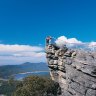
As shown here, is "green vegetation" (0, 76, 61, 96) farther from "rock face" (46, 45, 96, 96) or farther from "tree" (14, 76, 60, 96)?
"rock face" (46, 45, 96, 96)

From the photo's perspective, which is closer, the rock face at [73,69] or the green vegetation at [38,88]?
the rock face at [73,69]

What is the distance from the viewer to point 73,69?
67812 mm

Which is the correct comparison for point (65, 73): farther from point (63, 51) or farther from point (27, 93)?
point (27, 93)

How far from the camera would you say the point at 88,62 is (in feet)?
206

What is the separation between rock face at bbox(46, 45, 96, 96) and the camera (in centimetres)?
6238

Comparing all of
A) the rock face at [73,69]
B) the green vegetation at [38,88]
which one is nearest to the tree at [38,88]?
the green vegetation at [38,88]

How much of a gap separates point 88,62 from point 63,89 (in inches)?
606

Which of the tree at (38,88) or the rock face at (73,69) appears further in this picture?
the tree at (38,88)

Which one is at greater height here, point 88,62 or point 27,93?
point 88,62

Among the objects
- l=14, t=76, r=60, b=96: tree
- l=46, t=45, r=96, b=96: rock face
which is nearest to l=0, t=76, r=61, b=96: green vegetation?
l=14, t=76, r=60, b=96: tree

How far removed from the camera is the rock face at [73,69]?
62375 millimetres

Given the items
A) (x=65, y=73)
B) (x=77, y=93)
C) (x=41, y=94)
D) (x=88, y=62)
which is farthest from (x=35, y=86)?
(x=88, y=62)

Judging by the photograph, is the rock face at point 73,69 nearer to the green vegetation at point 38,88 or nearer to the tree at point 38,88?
the green vegetation at point 38,88

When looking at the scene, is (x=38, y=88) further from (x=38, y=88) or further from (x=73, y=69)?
(x=73, y=69)
